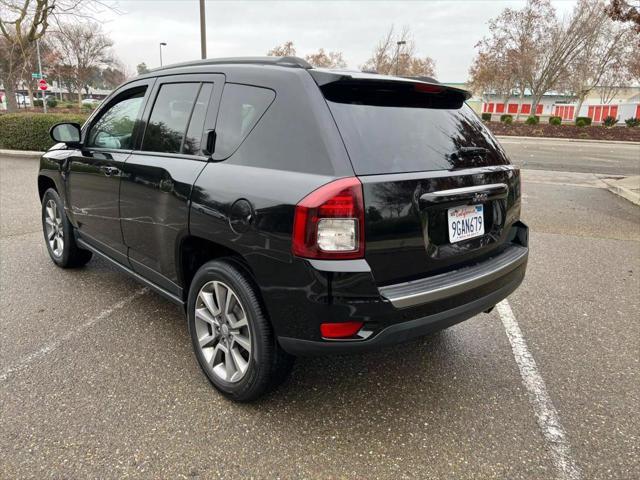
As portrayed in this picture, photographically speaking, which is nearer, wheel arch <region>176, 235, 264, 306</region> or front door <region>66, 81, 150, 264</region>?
wheel arch <region>176, 235, 264, 306</region>

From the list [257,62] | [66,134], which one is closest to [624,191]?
[257,62]

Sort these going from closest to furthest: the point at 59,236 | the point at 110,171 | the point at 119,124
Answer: the point at 110,171
the point at 119,124
the point at 59,236

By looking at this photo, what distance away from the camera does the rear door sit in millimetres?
2604

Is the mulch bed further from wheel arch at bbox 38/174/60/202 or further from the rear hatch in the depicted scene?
the rear hatch

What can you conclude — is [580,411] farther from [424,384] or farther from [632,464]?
[424,384]

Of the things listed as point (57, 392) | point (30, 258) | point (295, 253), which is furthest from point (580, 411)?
point (30, 258)

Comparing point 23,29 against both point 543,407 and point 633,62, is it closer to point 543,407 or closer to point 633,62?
point 543,407

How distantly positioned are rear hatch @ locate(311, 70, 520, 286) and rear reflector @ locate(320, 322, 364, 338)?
0.22 m

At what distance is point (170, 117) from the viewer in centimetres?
291

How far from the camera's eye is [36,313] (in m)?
3.54

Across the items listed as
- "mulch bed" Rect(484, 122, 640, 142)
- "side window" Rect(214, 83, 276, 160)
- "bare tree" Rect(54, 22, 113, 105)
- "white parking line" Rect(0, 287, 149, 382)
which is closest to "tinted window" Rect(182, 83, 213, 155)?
"side window" Rect(214, 83, 276, 160)

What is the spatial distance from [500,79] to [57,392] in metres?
48.7

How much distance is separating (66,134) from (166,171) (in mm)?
1638

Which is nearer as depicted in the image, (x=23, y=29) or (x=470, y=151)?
(x=470, y=151)
